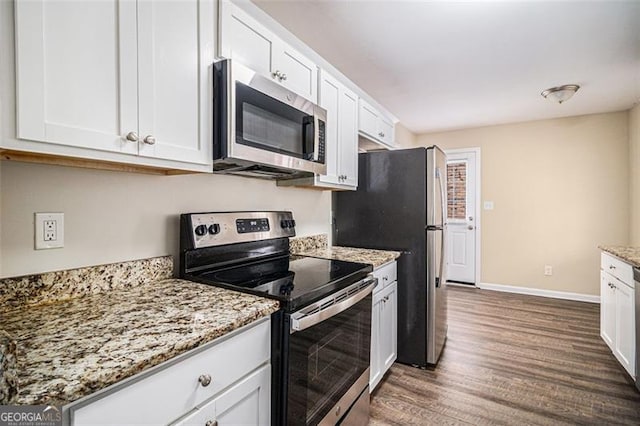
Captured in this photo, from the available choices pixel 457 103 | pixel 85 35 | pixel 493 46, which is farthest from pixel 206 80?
pixel 457 103

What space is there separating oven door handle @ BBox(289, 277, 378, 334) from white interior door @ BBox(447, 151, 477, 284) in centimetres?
374

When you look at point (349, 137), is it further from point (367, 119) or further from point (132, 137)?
point (132, 137)

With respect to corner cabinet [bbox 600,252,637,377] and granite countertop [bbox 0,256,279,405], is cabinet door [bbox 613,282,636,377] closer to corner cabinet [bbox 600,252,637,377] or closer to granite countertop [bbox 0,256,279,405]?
corner cabinet [bbox 600,252,637,377]

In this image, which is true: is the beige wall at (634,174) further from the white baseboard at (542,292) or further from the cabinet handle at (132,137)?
the cabinet handle at (132,137)

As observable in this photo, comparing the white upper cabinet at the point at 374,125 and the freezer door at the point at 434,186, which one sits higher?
the white upper cabinet at the point at 374,125

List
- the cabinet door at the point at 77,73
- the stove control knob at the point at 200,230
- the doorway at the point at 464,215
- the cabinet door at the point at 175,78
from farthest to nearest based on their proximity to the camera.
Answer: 1. the doorway at the point at 464,215
2. the stove control knob at the point at 200,230
3. the cabinet door at the point at 175,78
4. the cabinet door at the point at 77,73

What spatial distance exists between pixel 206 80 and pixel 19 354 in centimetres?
102

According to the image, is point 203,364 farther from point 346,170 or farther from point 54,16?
point 346,170

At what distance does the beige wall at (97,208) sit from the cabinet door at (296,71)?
624mm

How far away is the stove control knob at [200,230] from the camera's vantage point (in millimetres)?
1455

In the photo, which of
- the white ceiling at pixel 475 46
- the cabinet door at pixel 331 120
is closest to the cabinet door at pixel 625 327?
the white ceiling at pixel 475 46

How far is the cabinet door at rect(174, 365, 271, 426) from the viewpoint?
34.8 inches

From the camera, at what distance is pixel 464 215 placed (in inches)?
194

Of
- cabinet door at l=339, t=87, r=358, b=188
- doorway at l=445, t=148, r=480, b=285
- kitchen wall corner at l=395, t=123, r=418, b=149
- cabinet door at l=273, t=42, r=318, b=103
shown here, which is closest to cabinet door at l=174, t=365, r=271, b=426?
cabinet door at l=273, t=42, r=318, b=103
